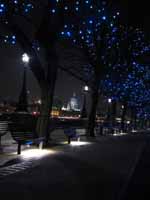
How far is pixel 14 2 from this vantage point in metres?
20.5

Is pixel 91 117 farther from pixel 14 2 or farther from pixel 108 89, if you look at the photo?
pixel 14 2

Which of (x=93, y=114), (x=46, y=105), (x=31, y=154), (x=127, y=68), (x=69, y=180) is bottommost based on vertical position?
(x=69, y=180)

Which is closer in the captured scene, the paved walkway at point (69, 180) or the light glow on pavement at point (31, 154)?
the paved walkway at point (69, 180)

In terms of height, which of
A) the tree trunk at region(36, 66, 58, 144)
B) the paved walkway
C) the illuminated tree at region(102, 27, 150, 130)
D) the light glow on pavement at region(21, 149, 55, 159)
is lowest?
the paved walkway

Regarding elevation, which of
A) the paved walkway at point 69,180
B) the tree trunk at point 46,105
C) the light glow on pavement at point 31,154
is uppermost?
the tree trunk at point 46,105

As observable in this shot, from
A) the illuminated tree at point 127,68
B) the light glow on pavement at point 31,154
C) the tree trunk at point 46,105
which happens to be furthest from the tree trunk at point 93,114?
the light glow on pavement at point 31,154

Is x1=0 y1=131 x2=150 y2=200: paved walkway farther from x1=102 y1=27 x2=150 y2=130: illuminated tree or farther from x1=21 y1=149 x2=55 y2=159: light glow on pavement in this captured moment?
x1=102 y1=27 x2=150 y2=130: illuminated tree

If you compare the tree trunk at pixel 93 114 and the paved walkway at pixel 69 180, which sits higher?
the tree trunk at pixel 93 114

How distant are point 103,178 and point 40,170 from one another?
2.05 meters

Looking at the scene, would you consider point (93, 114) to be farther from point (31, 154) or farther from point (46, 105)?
point (31, 154)

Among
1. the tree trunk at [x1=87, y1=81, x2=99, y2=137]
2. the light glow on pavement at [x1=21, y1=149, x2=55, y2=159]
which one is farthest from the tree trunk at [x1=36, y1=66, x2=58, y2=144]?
the tree trunk at [x1=87, y1=81, x2=99, y2=137]

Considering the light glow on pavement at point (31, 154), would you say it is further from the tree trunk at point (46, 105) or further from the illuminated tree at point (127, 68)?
the illuminated tree at point (127, 68)

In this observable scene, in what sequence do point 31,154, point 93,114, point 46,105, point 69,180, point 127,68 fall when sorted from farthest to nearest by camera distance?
point 127,68 < point 93,114 < point 46,105 < point 31,154 < point 69,180

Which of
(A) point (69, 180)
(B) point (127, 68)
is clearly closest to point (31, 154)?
(A) point (69, 180)
